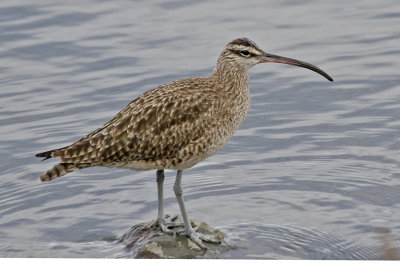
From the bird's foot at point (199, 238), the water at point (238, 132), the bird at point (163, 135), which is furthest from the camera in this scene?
the water at point (238, 132)

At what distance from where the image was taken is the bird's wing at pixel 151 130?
11758mm

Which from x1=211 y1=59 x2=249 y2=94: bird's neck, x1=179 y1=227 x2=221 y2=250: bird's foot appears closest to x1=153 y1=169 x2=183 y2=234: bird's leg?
x1=179 y1=227 x2=221 y2=250: bird's foot

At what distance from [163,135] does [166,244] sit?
1.27m

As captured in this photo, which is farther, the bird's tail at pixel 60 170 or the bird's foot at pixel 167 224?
the bird's foot at pixel 167 224

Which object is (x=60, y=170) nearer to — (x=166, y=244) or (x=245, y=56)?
(x=166, y=244)

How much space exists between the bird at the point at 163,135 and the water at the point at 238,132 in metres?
1.11

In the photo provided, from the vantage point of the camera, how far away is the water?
13.0 meters

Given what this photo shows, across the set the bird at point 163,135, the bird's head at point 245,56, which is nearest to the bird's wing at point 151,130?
the bird at point 163,135

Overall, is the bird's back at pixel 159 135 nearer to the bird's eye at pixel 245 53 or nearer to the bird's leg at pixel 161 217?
the bird's leg at pixel 161 217

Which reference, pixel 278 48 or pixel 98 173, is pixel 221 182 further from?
pixel 278 48

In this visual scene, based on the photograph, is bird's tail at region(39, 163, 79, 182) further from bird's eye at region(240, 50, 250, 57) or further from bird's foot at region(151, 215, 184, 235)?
bird's eye at region(240, 50, 250, 57)

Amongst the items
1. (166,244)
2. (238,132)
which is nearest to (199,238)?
(166,244)

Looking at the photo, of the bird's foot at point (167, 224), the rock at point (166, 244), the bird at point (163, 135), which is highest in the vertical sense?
the bird at point (163, 135)

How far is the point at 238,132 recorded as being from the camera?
16.4 meters
